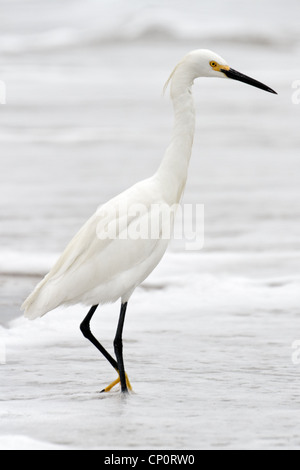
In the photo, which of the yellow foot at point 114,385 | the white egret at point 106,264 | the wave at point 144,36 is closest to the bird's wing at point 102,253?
the white egret at point 106,264

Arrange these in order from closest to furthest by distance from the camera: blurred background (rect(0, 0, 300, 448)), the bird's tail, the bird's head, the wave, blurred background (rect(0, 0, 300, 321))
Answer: blurred background (rect(0, 0, 300, 448))
the bird's tail
the bird's head
blurred background (rect(0, 0, 300, 321))
the wave

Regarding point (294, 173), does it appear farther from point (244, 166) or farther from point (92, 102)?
point (92, 102)

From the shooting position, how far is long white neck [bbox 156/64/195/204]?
15.4 ft

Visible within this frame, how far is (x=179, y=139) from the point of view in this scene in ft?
15.6

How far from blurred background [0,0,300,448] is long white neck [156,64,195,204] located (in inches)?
38.3

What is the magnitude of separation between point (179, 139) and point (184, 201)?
495 centimetres

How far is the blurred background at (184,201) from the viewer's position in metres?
4.19

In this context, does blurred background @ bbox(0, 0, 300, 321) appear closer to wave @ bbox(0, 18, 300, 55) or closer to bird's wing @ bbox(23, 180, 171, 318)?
wave @ bbox(0, 18, 300, 55)

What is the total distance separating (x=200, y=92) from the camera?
1744 centimetres

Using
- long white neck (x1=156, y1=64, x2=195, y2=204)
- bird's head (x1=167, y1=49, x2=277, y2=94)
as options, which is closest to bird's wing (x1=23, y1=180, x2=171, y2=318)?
long white neck (x1=156, y1=64, x2=195, y2=204)

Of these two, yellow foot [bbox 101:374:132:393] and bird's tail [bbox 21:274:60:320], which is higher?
bird's tail [bbox 21:274:60:320]

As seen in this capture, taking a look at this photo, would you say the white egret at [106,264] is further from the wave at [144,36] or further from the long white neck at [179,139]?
the wave at [144,36]
